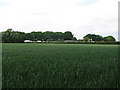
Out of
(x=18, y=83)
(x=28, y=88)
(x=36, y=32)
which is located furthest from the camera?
(x=36, y=32)

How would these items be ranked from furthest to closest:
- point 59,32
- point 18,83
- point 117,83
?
point 59,32 → point 117,83 → point 18,83

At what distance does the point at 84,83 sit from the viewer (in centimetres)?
255

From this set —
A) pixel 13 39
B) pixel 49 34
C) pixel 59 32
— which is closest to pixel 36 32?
pixel 49 34

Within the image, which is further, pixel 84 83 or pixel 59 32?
pixel 59 32

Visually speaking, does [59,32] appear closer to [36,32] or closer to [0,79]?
[36,32]

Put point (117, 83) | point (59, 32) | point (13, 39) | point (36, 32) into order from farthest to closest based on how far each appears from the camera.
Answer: point (59, 32), point (36, 32), point (13, 39), point (117, 83)

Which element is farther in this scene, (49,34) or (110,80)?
(49,34)

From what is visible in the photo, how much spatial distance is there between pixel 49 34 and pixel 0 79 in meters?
104

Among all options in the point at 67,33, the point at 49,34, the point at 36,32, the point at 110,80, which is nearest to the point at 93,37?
the point at 67,33

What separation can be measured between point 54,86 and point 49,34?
105 meters

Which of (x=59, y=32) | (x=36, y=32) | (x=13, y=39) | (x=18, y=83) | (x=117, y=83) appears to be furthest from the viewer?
(x=59, y=32)

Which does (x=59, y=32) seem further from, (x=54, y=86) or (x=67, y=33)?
(x=54, y=86)

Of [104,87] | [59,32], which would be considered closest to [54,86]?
[104,87]

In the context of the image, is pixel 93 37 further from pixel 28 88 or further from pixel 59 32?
pixel 28 88
